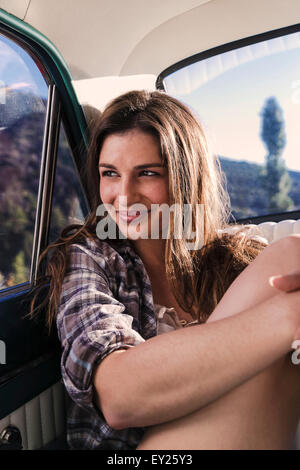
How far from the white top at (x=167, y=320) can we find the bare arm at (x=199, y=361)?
0.44 m

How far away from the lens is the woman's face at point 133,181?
1419 mm

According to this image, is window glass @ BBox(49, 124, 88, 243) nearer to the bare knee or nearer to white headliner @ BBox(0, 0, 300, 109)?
white headliner @ BBox(0, 0, 300, 109)

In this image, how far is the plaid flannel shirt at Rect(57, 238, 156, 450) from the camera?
3.48 ft

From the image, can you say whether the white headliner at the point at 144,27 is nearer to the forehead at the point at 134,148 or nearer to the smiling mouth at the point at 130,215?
the forehead at the point at 134,148

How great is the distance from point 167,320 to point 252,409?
1.60 feet

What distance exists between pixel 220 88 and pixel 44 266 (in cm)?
247

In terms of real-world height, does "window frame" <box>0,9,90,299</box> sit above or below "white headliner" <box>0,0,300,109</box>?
below

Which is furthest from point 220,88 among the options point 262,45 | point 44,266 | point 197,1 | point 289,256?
point 289,256

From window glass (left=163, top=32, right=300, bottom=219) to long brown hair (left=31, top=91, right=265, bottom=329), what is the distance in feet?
3.91

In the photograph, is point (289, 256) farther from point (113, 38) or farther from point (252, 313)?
point (113, 38)

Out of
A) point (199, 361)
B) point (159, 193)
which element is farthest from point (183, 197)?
point (199, 361)

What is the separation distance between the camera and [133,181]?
1421 millimetres

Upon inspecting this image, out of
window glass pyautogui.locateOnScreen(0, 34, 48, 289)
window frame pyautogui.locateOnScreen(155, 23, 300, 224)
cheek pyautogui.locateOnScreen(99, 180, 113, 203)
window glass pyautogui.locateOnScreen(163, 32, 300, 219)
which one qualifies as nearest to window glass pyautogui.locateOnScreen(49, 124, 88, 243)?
window glass pyautogui.locateOnScreen(0, 34, 48, 289)
